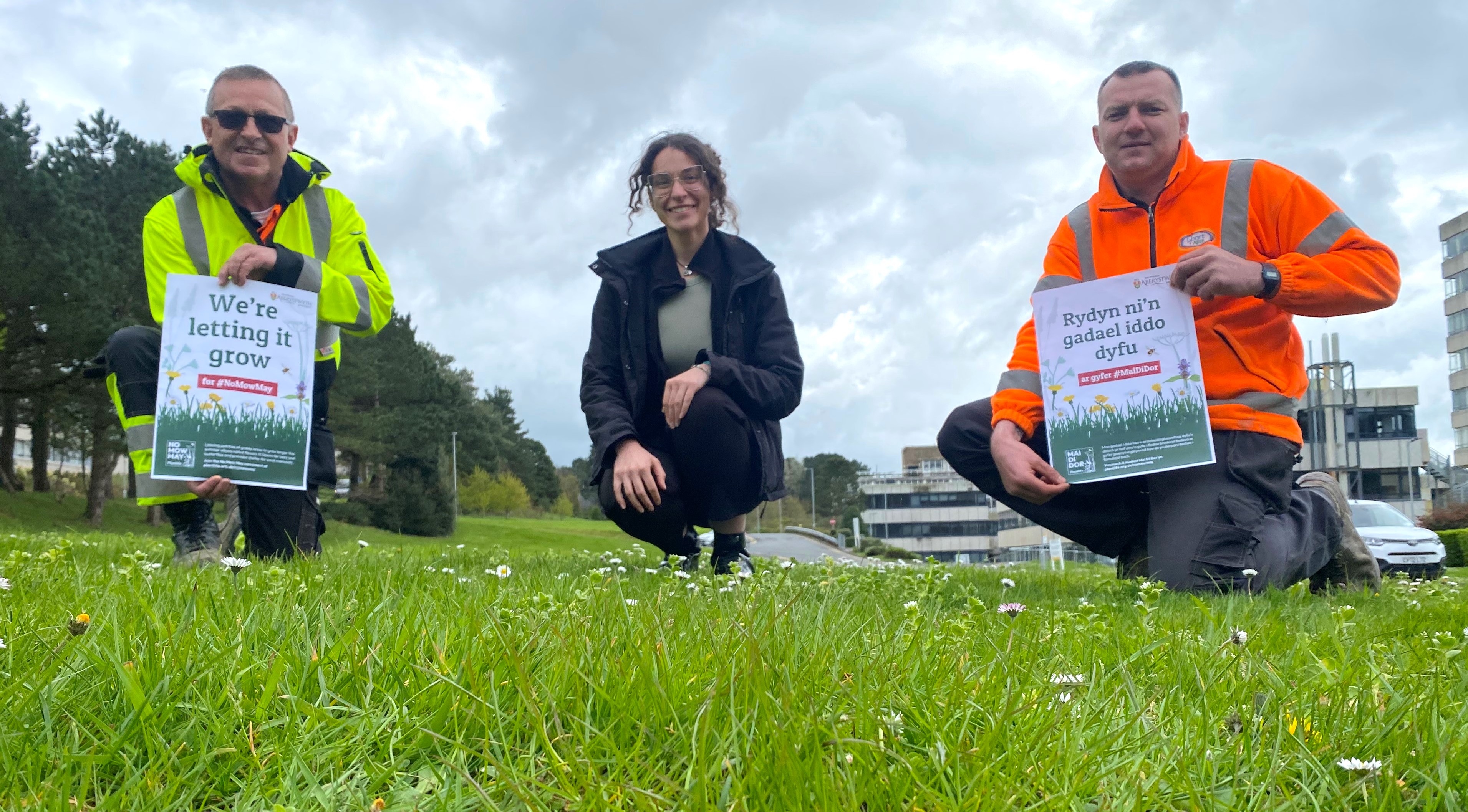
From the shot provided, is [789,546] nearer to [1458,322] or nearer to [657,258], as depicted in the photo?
[1458,322]

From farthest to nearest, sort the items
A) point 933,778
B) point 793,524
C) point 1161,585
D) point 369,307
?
point 793,524, point 369,307, point 1161,585, point 933,778

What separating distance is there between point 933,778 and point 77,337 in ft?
109

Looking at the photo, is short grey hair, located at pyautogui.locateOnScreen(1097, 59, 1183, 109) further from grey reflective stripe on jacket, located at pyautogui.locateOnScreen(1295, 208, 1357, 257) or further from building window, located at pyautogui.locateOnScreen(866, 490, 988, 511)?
building window, located at pyautogui.locateOnScreen(866, 490, 988, 511)

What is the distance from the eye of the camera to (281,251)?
457 cm

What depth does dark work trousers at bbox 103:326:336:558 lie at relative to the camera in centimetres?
458

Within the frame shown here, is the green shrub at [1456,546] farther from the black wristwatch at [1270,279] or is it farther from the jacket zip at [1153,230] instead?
the black wristwatch at [1270,279]

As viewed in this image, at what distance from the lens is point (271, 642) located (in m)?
1.91

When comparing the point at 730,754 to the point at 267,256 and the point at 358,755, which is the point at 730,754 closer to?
the point at 358,755

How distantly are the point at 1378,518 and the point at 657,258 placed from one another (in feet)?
73.7

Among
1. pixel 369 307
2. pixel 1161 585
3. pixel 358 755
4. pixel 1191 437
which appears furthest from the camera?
pixel 369 307

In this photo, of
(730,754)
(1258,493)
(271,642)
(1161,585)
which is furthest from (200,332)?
(1258,493)

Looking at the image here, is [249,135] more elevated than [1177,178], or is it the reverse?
[249,135]

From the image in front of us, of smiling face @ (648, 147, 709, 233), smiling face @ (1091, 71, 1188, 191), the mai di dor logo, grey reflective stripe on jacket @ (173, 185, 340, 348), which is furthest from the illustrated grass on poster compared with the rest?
the mai di dor logo

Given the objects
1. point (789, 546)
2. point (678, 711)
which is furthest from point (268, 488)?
point (789, 546)
